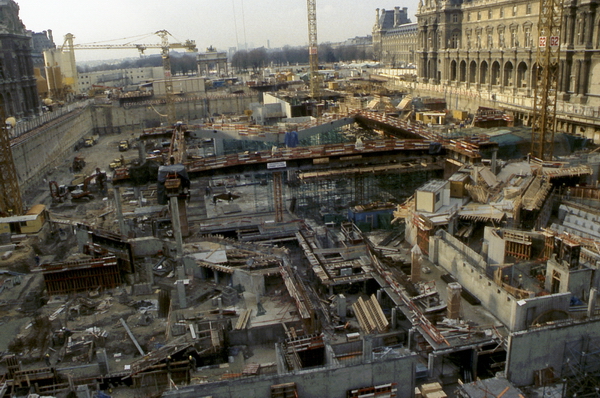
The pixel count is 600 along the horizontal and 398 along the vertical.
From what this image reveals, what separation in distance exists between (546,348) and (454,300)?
3.91m

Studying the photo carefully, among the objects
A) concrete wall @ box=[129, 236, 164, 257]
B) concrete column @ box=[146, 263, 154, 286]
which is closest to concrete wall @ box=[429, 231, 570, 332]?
concrete column @ box=[146, 263, 154, 286]

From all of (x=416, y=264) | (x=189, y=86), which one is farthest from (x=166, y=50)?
(x=416, y=264)

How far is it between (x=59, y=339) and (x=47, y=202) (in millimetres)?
22926

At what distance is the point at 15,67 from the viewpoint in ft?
193

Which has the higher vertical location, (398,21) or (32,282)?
(398,21)

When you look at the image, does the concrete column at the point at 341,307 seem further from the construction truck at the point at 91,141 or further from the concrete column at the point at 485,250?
the construction truck at the point at 91,141

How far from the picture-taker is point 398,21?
162750mm

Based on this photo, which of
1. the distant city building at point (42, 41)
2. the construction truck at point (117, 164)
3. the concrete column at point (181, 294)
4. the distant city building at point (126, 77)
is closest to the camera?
the concrete column at point (181, 294)

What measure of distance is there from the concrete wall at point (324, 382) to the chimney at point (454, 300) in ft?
17.4

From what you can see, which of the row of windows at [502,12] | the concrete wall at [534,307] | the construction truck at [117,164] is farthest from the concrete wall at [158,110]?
the concrete wall at [534,307]

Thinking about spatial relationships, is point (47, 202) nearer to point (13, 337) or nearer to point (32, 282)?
point (32, 282)

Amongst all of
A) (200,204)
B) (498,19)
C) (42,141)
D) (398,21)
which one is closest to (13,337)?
(200,204)

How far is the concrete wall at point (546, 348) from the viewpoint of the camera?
14.8m

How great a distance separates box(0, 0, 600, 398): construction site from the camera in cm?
1532
